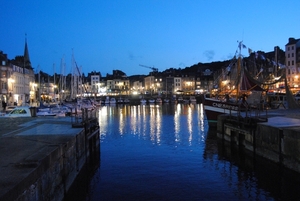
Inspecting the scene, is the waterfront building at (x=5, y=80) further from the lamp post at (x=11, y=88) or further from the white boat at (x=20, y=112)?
the white boat at (x=20, y=112)

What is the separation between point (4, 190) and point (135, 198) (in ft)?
29.1

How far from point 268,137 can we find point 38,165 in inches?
690

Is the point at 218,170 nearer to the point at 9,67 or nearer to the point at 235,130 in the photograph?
the point at 235,130

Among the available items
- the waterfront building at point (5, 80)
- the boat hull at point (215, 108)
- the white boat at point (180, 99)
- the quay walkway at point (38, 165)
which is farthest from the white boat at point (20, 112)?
the white boat at point (180, 99)

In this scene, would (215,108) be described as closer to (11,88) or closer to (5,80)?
(5,80)

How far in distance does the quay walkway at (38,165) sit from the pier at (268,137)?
1342 cm

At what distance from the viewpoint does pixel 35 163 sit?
12.9m

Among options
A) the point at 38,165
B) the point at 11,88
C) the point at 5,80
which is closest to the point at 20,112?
the point at 38,165

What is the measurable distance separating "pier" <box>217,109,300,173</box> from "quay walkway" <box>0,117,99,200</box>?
44.0 feet

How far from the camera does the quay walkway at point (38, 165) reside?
426 inches

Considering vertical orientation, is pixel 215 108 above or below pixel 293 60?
below

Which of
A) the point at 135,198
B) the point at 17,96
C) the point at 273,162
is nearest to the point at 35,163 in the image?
the point at 135,198

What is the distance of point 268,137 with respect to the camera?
80.7ft

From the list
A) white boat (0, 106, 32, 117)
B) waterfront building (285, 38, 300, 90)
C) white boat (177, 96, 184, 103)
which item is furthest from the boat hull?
white boat (177, 96, 184, 103)
